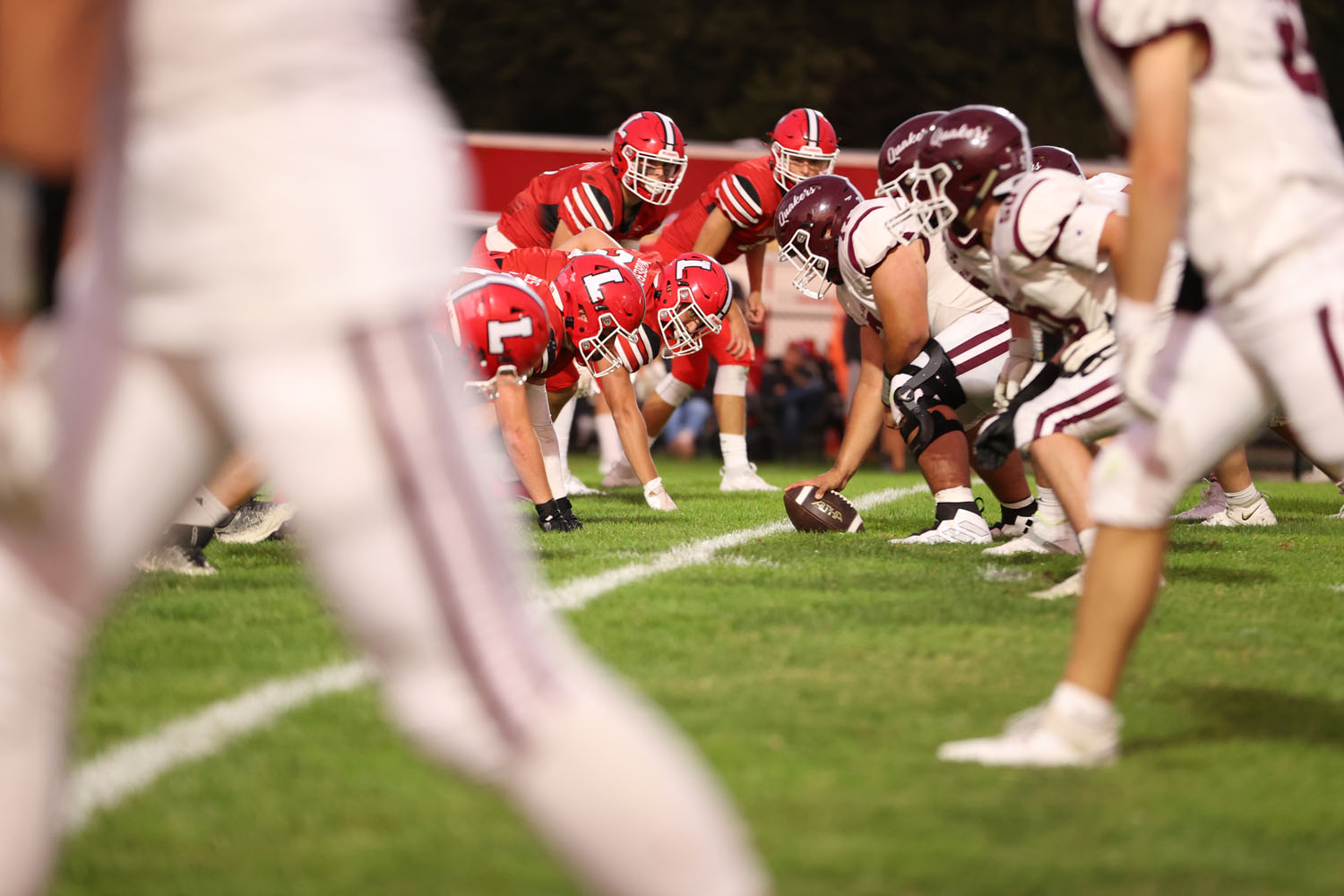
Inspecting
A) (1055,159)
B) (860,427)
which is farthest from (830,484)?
(1055,159)

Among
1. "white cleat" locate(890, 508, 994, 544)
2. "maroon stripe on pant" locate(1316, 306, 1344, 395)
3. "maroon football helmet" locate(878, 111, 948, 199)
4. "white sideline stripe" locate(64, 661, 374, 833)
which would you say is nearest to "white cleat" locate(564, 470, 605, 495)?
"white cleat" locate(890, 508, 994, 544)

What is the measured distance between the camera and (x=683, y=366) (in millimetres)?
11031

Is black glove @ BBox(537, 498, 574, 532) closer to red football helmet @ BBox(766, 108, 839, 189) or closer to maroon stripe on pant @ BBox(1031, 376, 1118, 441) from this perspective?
maroon stripe on pant @ BBox(1031, 376, 1118, 441)

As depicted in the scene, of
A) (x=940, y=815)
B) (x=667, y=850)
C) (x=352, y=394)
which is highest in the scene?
(x=352, y=394)

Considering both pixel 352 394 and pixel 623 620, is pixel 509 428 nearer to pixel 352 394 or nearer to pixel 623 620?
pixel 623 620

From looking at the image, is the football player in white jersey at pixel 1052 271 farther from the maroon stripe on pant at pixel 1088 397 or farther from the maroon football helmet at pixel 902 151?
the maroon football helmet at pixel 902 151

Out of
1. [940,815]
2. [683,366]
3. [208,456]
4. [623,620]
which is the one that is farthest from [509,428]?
[208,456]

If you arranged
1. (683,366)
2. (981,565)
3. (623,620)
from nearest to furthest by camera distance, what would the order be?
(623,620) → (981,565) → (683,366)

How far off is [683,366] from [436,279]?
9.22m

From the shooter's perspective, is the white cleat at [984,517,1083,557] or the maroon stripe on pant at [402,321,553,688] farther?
the white cleat at [984,517,1083,557]

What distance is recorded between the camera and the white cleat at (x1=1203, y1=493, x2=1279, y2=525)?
848cm

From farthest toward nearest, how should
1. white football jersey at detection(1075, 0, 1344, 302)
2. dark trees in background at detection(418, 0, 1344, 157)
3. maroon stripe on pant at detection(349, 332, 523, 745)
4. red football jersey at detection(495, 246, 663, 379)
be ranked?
dark trees in background at detection(418, 0, 1344, 157) < red football jersey at detection(495, 246, 663, 379) < white football jersey at detection(1075, 0, 1344, 302) < maroon stripe on pant at detection(349, 332, 523, 745)

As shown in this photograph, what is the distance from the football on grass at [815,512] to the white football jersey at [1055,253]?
2.52 m

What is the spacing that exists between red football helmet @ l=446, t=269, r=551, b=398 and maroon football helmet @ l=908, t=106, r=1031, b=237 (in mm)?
1538
